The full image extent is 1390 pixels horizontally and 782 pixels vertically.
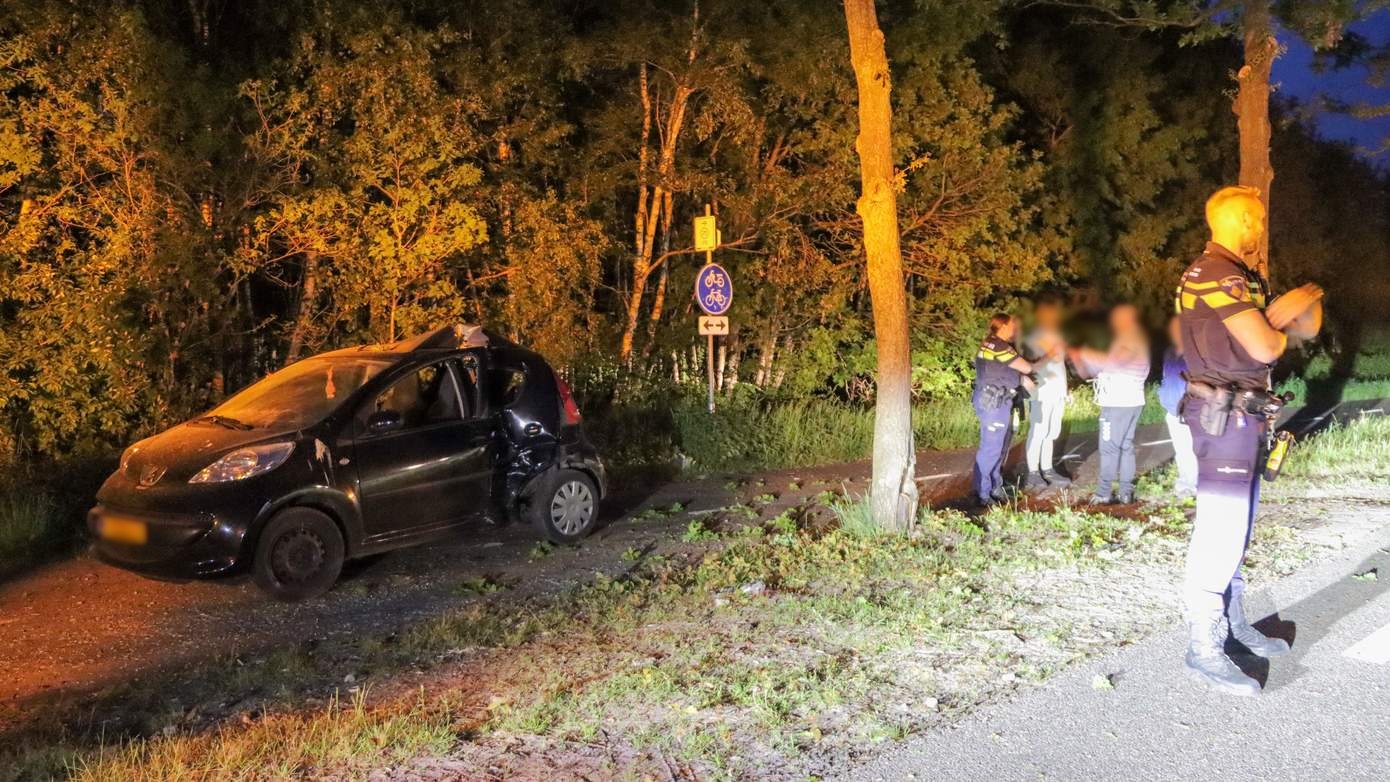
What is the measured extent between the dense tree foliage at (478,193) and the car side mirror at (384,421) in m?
3.89

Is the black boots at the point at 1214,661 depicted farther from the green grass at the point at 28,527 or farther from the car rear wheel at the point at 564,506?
the green grass at the point at 28,527

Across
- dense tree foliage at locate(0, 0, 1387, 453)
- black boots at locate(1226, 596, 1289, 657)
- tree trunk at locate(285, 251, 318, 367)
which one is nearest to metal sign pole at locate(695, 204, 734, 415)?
dense tree foliage at locate(0, 0, 1387, 453)

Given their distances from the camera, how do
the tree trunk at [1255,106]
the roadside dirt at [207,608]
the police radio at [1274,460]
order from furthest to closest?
the tree trunk at [1255,106] → the roadside dirt at [207,608] → the police radio at [1274,460]

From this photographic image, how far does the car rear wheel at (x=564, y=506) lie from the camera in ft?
28.5

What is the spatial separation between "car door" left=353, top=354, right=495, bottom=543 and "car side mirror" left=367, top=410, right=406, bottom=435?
20 millimetres

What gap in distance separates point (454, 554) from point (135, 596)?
223 centimetres

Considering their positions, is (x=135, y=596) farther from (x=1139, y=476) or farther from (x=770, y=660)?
(x=1139, y=476)

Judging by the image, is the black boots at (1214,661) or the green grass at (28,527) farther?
the green grass at (28,527)

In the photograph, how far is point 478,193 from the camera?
42.1ft

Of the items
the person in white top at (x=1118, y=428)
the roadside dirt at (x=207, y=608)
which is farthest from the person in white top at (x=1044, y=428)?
the roadside dirt at (x=207, y=608)

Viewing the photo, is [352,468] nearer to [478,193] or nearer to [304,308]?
[304,308]

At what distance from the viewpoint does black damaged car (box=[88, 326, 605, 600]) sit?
7066 mm

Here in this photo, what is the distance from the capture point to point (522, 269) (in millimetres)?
13211

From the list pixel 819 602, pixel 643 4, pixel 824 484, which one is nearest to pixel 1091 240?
pixel 643 4
